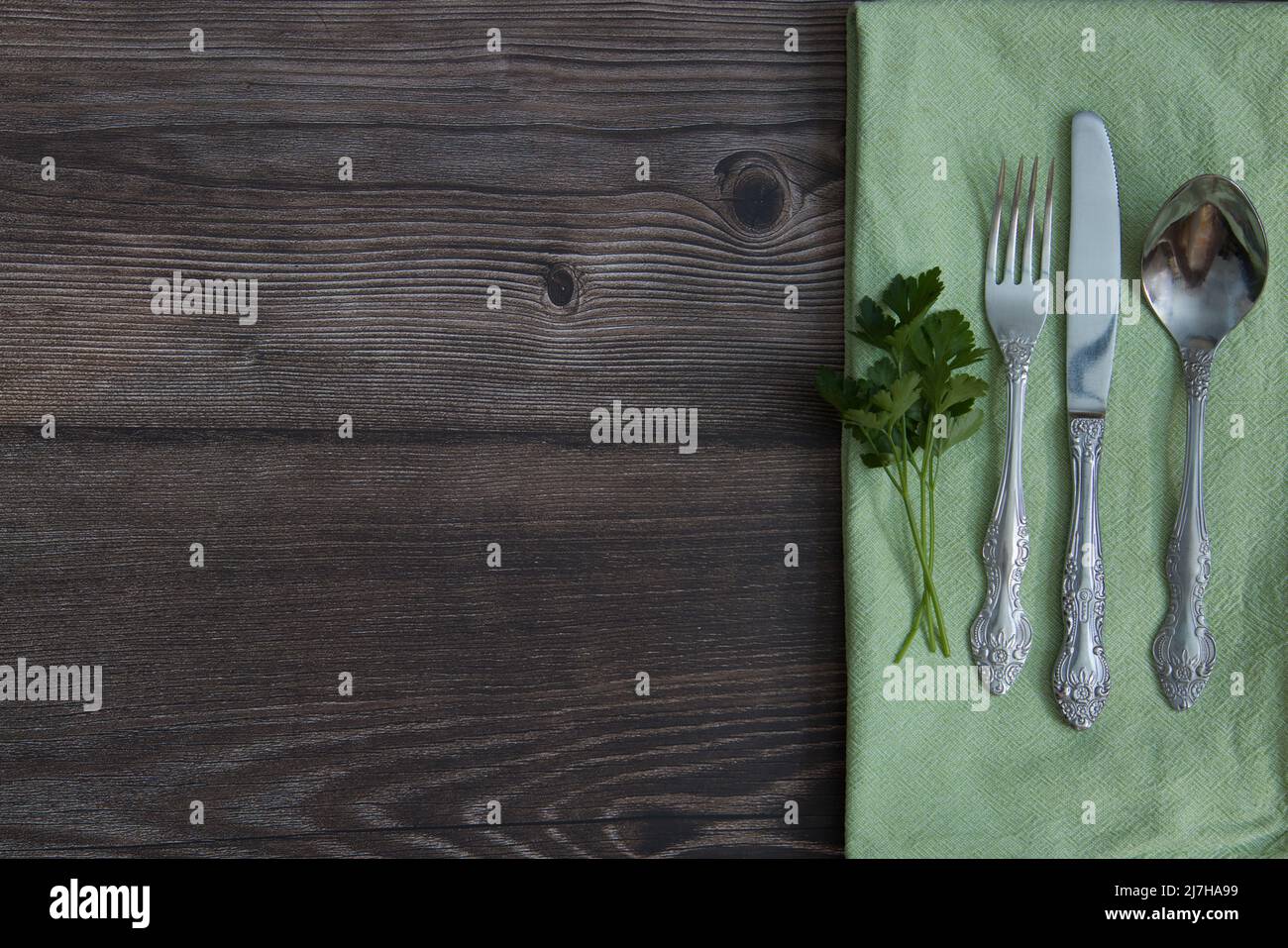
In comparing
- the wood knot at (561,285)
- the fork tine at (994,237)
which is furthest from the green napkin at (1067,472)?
the wood knot at (561,285)

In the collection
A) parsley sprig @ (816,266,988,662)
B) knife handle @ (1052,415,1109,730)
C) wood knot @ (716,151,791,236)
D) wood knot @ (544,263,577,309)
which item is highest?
wood knot @ (716,151,791,236)

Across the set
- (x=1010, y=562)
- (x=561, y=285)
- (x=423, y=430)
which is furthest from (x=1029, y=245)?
(x=423, y=430)

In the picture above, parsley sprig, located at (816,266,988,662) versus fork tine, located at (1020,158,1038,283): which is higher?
fork tine, located at (1020,158,1038,283)

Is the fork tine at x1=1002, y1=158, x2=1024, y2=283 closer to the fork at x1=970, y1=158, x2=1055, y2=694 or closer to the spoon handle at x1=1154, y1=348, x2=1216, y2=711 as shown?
the fork at x1=970, y1=158, x2=1055, y2=694

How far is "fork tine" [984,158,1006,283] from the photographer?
0.63m

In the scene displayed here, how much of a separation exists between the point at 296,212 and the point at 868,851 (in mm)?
593

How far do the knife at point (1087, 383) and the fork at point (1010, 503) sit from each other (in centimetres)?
3

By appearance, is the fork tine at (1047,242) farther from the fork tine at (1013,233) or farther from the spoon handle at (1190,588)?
the spoon handle at (1190,588)

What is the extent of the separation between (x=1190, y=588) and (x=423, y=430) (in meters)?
0.53

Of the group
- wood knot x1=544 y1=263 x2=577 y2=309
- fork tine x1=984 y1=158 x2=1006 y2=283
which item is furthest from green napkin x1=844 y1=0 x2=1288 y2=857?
wood knot x1=544 y1=263 x2=577 y2=309

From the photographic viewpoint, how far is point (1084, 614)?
0.62 metres

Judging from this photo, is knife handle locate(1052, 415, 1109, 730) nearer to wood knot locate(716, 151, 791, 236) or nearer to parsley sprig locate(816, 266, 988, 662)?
parsley sprig locate(816, 266, 988, 662)
